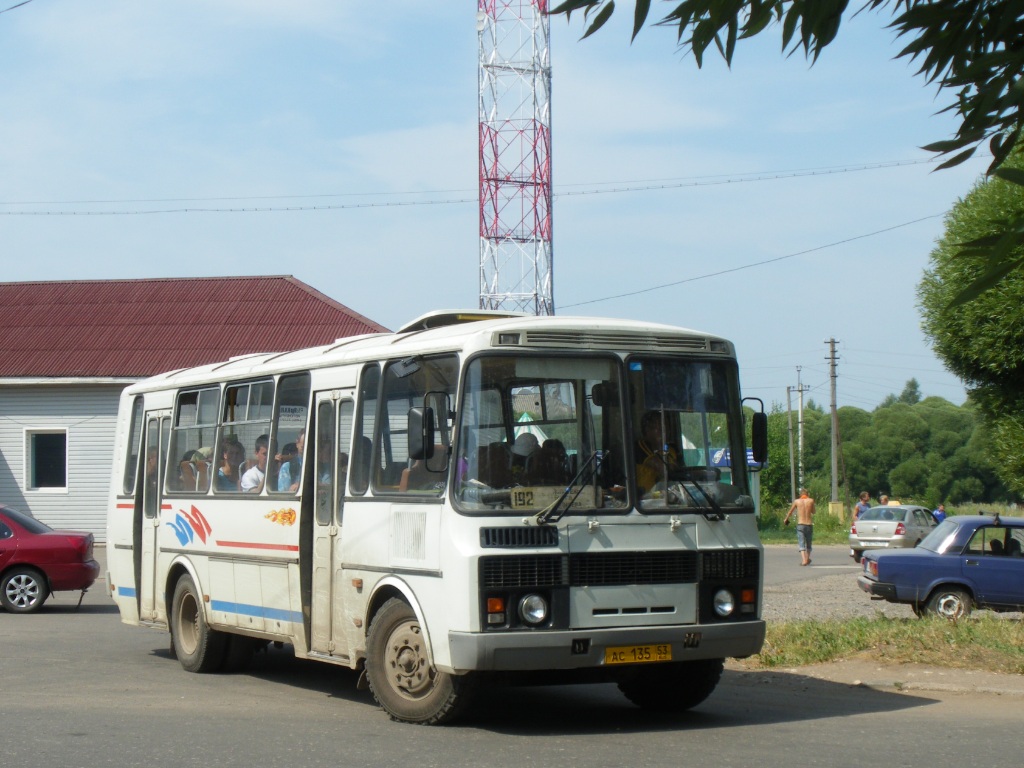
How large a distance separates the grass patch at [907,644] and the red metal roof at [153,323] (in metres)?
22.9

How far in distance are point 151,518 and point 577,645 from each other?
21.5ft

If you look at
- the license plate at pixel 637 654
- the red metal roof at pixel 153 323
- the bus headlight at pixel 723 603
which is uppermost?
the red metal roof at pixel 153 323

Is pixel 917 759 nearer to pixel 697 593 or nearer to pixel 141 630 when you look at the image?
pixel 697 593

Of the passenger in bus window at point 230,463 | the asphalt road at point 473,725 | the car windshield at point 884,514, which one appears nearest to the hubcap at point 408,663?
the asphalt road at point 473,725

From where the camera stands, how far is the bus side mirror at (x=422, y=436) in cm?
907

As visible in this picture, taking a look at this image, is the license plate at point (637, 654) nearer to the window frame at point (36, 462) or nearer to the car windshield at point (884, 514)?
the car windshield at point (884, 514)

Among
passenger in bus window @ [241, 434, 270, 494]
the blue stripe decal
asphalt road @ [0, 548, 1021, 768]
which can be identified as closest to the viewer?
asphalt road @ [0, 548, 1021, 768]

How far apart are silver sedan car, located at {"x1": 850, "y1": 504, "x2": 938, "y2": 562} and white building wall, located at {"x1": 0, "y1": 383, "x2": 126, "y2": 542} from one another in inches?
756

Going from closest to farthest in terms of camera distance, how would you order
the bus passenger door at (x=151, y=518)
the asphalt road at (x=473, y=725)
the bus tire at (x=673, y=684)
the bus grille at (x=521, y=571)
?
the asphalt road at (x=473, y=725) < the bus grille at (x=521, y=571) < the bus tire at (x=673, y=684) < the bus passenger door at (x=151, y=518)

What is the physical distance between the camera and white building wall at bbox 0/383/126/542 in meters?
35.4

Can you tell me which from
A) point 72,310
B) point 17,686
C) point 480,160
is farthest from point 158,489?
point 72,310

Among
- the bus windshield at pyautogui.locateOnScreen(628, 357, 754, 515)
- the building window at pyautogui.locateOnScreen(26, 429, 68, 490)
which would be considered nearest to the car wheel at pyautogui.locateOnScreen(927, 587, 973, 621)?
the bus windshield at pyautogui.locateOnScreen(628, 357, 754, 515)

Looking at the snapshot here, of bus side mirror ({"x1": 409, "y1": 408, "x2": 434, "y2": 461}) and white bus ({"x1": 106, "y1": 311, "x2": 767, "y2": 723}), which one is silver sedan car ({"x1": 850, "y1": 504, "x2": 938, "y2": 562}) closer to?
white bus ({"x1": 106, "y1": 311, "x2": 767, "y2": 723})

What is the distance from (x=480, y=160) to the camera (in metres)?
34.9
